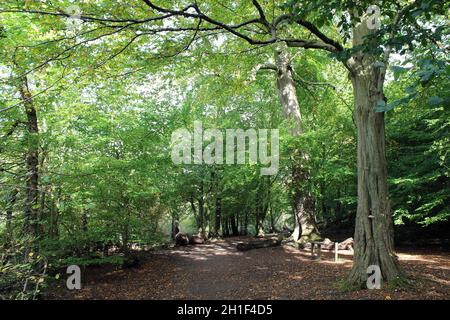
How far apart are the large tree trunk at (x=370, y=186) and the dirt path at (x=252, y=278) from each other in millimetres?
520

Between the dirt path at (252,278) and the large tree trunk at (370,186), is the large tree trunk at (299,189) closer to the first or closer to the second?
the dirt path at (252,278)

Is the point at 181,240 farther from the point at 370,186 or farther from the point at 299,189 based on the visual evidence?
the point at 370,186

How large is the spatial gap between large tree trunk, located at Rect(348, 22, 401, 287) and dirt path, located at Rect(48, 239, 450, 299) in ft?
1.71

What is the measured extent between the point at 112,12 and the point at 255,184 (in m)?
14.7

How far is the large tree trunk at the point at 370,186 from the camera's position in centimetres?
603

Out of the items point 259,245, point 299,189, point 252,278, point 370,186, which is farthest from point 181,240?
point 370,186

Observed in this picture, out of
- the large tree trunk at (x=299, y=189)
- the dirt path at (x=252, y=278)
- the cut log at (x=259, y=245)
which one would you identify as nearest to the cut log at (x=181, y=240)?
the cut log at (x=259, y=245)

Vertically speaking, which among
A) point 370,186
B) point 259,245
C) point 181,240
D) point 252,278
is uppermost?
point 370,186

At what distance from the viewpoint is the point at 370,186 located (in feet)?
20.4

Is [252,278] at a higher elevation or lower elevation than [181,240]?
lower

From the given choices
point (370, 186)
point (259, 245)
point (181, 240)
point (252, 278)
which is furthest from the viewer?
point (181, 240)

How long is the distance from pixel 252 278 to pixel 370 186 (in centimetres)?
405

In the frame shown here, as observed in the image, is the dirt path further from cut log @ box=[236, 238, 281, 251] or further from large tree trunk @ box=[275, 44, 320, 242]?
large tree trunk @ box=[275, 44, 320, 242]

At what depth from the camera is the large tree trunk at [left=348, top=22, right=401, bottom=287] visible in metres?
6.03
